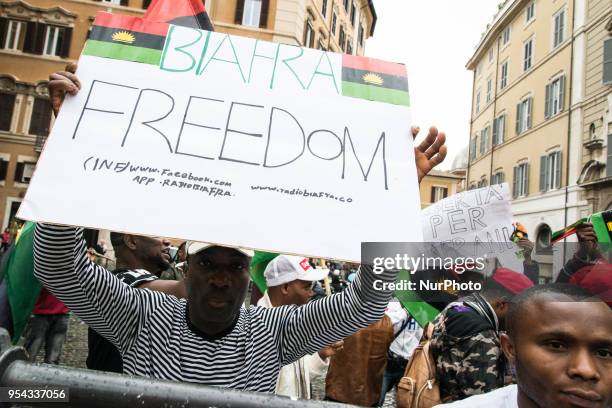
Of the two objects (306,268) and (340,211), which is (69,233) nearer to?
(340,211)

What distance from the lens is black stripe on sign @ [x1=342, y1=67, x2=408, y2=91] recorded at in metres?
1.79

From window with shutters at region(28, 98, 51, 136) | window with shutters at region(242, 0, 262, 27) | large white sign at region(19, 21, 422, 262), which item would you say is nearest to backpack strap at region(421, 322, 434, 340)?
large white sign at region(19, 21, 422, 262)

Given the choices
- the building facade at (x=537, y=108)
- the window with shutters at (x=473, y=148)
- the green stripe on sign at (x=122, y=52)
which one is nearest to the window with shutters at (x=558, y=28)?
the building facade at (x=537, y=108)

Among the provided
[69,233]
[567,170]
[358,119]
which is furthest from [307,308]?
[567,170]

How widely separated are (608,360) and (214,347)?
117 centimetres

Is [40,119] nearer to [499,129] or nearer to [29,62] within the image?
[29,62]

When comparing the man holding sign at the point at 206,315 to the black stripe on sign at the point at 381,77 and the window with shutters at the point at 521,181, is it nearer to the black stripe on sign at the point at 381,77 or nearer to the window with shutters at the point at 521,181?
the black stripe on sign at the point at 381,77

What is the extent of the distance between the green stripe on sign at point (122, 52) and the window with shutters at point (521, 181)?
24.1 meters

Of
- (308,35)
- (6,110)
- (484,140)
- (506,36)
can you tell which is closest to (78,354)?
(308,35)

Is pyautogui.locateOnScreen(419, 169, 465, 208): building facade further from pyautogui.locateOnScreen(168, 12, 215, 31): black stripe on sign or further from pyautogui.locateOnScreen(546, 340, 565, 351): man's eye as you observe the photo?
pyautogui.locateOnScreen(546, 340, 565, 351): man's eye

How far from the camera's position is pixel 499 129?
89.9 feet

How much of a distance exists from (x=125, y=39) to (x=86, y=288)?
859mm

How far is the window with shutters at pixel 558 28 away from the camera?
70.6 feet

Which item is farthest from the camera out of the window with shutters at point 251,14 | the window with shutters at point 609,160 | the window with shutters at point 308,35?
the window with shutters at point 308,35
